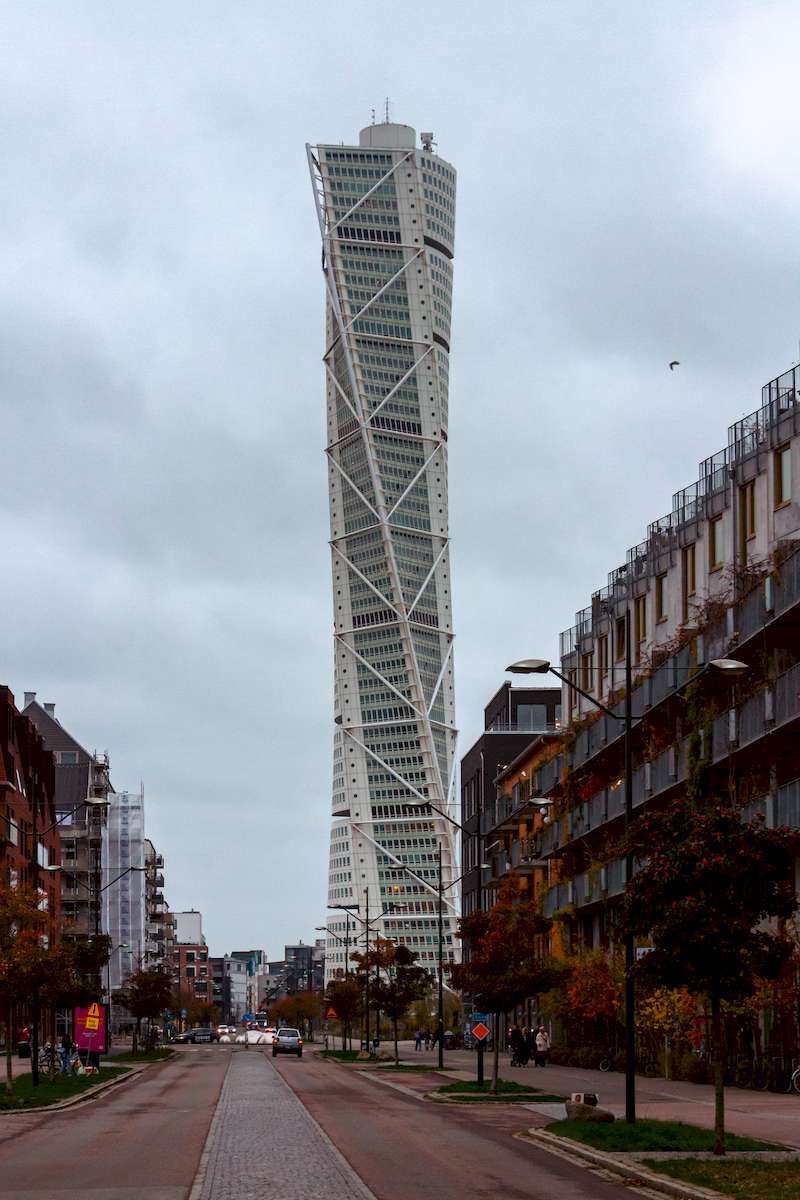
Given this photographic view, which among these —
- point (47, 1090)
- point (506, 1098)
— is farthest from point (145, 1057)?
point (506, 1098)

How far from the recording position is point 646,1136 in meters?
27.1

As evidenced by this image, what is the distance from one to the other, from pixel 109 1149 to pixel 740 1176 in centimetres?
1123

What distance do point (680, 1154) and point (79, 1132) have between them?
509 inches

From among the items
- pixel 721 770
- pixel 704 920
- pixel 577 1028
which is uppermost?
pixel 721 770

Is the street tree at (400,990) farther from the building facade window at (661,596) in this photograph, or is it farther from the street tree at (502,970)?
the street tree at (502,970)

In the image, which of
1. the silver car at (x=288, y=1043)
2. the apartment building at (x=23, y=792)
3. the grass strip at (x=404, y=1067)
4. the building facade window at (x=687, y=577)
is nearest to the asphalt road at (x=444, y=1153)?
the building facade window at (x=687, y=577)

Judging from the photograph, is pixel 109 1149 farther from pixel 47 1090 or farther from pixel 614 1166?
pixel 47 1090

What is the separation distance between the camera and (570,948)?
74750 millimetres

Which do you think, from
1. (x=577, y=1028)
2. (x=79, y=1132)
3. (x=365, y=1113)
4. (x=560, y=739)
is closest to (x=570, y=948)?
(x=577, y=1028)

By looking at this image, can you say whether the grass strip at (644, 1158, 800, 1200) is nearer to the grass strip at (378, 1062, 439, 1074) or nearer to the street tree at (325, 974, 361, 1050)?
the grass strip at (378, 1062, 439, 1074)

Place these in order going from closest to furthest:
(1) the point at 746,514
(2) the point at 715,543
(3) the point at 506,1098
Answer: (3) the point at 506,1098 → (1) the point at 746,514 → (2) the point at 715,543

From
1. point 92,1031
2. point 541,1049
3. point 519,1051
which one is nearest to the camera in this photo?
point 92,1031

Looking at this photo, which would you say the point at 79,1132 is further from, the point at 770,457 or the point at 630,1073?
the point at 770,457

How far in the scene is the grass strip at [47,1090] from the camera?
138 ft
